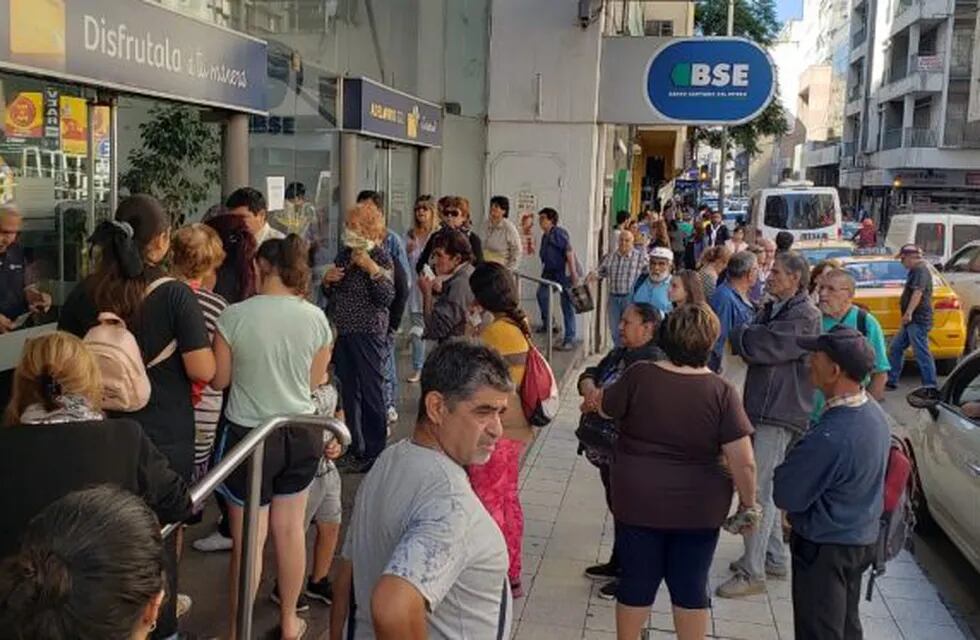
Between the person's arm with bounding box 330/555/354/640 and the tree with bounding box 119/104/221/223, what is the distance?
13.9 ft

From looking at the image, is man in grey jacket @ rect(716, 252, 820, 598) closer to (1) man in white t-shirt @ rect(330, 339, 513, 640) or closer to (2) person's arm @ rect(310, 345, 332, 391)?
(2) person's arm @ rect(310, 345, 332, 391)

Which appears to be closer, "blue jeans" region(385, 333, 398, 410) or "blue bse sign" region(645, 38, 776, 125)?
"blue jeans" region(385, 333, 398, 410)

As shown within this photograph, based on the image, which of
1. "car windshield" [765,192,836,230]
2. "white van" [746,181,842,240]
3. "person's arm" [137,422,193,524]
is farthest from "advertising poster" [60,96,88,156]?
"car windshield" [765,192,836,230]

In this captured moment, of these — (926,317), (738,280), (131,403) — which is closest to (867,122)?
(926,317)

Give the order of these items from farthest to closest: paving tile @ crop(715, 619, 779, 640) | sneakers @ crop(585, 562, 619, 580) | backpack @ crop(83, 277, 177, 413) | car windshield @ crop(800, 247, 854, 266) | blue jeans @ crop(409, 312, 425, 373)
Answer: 1. car windshield @ crop(800, 247, 854, 266)
2. blue jeans @ crop(409, 312, 425, 373)
3. sneakers @ crop(585, 562, 619, 580)
4. paving tile @ crop(715, 619, 779, 640)
5. backpack @ crop(83, 277, 177, 413)

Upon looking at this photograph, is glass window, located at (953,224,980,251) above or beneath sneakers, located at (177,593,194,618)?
above

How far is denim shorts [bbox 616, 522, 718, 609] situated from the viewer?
13.0 feet

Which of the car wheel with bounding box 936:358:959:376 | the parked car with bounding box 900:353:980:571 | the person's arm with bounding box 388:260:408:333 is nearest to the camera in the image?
the parked car with bounding box 900:353:980:571

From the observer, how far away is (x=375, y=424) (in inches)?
245

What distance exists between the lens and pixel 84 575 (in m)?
1.44

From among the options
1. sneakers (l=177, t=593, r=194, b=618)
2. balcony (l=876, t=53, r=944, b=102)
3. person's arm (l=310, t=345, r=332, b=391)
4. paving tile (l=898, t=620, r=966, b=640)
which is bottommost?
paving tile (l=898, t=620, r=966, b=640)

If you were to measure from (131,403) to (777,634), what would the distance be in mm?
3394

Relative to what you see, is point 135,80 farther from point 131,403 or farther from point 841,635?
point 841,635

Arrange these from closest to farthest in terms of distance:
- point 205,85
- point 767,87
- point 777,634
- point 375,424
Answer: point 777,634 < point 205,85 < point 375,424 < point 767,87
